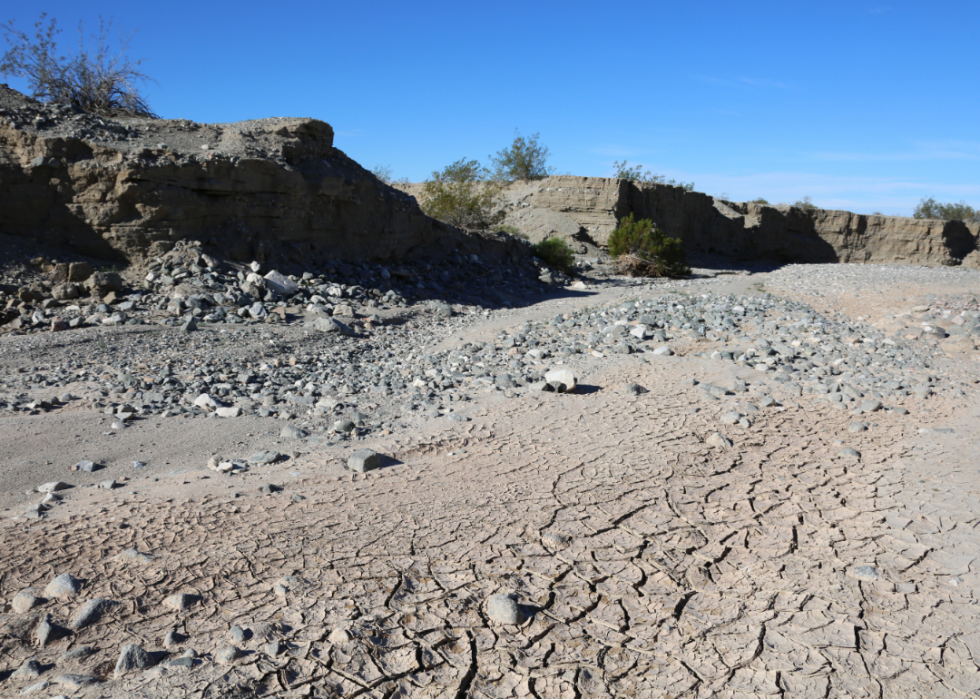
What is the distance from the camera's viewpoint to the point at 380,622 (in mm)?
2260

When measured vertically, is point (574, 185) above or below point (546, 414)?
above

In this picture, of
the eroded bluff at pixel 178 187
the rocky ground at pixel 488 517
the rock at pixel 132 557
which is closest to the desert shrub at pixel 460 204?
the eroded bluff at pixel 178 187

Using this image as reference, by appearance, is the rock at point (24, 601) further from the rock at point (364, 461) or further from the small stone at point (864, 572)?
the small stone at point (864, 572)

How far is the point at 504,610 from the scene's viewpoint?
2.34 metres

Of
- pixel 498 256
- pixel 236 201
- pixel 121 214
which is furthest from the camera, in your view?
pixel 498 256

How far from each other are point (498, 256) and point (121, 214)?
6.74 metres

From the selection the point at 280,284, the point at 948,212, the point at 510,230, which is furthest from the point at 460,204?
the point at 948,212

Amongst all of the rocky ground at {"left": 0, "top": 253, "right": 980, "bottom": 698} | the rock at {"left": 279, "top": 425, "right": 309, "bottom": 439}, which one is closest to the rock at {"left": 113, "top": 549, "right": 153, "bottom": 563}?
the rocky ground at {"left": 0, "top": 253, "right": 980, "bottom": 698}

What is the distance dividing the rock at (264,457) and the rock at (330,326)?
3.61 metres

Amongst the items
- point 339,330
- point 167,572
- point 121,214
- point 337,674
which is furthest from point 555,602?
point 121,214

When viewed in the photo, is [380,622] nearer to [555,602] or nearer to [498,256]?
[555,602]

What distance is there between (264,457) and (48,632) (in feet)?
5.48

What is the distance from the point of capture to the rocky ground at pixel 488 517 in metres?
2.11

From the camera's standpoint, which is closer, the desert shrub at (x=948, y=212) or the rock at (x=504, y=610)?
the rock at (x=504, y=610)
